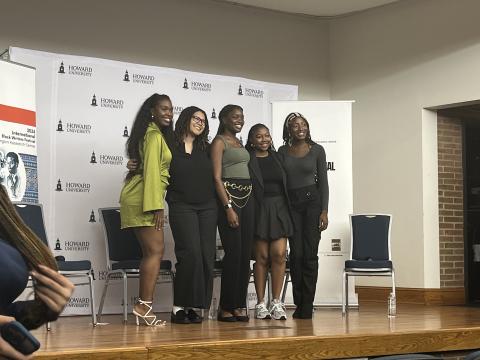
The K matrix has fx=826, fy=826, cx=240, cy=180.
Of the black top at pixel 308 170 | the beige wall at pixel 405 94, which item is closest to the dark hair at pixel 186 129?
the black top at pixel 308 170

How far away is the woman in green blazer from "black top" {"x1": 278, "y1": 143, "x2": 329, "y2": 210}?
100 centimetres

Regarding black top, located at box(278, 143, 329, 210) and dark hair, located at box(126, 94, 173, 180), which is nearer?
dark hair, located at box(126, 94, 173, 180)

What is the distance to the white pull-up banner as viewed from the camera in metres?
5.90

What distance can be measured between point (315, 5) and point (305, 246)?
3.42 m

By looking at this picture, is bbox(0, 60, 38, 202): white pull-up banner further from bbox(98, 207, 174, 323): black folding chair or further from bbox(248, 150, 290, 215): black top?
bbox(248, 150, 290, 215): black top

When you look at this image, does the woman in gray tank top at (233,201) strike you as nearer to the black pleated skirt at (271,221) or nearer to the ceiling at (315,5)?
the black pleated skirt at (271,221)

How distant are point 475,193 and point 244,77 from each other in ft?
8.87

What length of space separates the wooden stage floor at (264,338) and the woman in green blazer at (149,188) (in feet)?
1.14

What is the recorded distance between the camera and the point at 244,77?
331 inches

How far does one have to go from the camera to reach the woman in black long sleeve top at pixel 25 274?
4.90 ft

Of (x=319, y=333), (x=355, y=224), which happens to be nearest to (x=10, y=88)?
(x=319, y=333)

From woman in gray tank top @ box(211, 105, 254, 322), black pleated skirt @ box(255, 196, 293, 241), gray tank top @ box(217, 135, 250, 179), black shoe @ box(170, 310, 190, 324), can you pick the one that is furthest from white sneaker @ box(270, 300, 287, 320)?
gray tank top @ box(217, 135, 250, 179)

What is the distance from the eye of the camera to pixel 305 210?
608 cm

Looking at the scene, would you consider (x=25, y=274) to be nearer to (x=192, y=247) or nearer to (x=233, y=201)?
(x=192, y=247)
